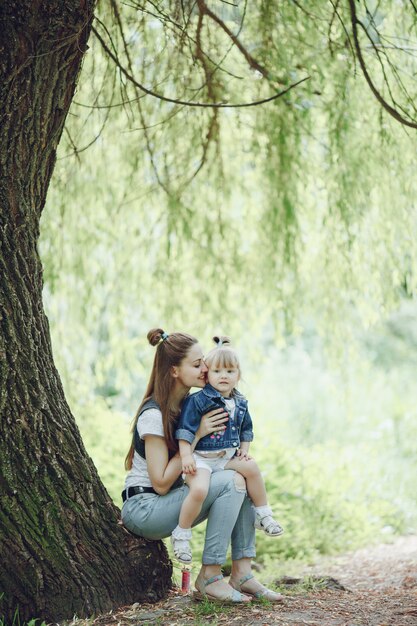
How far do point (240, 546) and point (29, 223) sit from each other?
1.36 m

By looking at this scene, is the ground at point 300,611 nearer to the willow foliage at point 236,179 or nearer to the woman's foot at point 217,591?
the woman's foot at point 217,591

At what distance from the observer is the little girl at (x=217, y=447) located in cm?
284

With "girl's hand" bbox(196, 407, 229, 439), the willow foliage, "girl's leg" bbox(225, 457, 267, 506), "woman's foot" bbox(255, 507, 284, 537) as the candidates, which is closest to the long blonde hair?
"girl's hand" bbox(196, 407, 229, 439)

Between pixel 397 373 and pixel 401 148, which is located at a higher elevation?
pixel 401 148

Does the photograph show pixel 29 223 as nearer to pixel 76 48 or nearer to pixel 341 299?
pixel 76 48

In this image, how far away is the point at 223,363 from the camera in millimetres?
2980

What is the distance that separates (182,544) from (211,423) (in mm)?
422

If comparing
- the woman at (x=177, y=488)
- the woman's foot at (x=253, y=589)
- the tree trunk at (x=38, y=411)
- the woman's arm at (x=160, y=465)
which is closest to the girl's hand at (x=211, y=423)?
the woman at (x=177, y=488)

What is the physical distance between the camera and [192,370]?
3051 mm

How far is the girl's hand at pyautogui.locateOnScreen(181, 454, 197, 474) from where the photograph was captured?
2.85 m

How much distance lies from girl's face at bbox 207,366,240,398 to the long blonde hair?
0.14 meters

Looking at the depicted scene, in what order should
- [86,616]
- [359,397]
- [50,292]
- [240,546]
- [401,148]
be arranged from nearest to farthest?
[86,616]
[240,546]
[401,148]
[50,292]
[359,397]

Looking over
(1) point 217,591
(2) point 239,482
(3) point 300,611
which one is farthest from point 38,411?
(3) point 300,611

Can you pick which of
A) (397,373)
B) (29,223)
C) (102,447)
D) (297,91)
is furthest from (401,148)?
(397,373)
